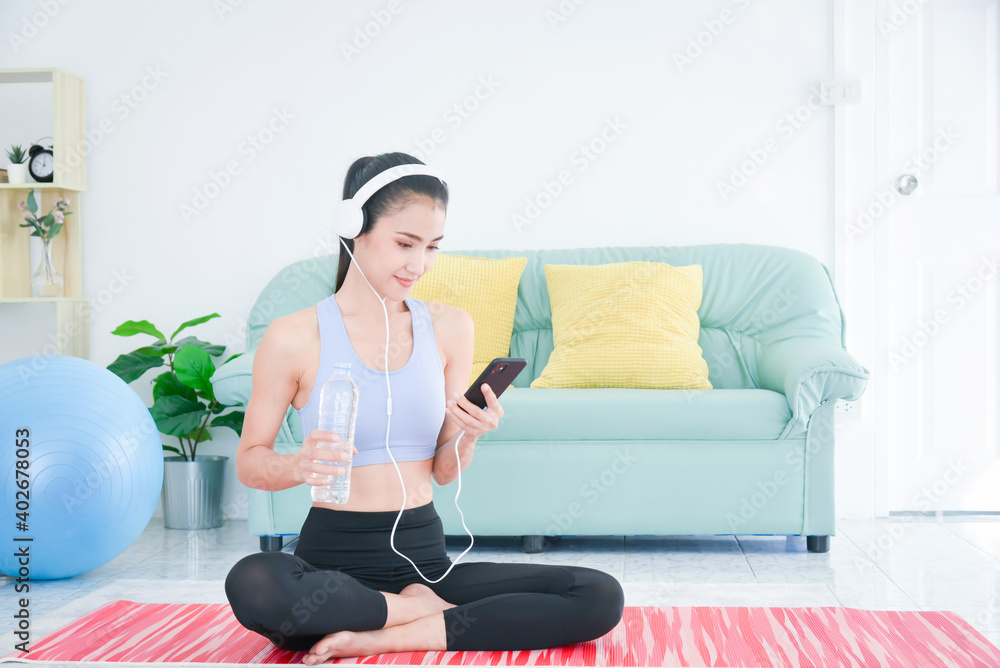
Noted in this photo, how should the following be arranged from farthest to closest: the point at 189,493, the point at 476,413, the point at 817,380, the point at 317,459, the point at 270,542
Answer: the point at 189,493 < the point at 270,542 < the point at 817,380 < the point at 476,413 < the point at 317,459

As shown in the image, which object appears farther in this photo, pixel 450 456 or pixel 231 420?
pixel 231 420

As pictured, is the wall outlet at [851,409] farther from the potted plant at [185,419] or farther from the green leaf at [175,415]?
the green leaf at [175,415]

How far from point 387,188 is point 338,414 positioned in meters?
0.39

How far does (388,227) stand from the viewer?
1.44m

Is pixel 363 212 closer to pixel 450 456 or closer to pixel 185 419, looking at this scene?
pixel 450 456

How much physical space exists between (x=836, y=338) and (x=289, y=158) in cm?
211

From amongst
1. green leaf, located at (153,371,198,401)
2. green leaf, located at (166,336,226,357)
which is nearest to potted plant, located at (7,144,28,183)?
green leaf, located at (166,336,226,357)

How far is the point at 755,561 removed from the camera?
7.95 feet

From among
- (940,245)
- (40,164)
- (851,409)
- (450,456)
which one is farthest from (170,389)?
(940,245)

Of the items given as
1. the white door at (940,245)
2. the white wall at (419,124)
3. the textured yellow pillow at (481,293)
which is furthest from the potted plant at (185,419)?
the white door at (940,245)

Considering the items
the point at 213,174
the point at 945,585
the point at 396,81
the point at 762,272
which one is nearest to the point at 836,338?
the point at 762,272

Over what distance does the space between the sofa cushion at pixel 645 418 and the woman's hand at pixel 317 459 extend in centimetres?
123

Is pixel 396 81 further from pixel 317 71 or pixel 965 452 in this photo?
pixel 965 452

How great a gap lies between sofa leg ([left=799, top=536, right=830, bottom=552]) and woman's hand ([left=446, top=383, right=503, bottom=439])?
152cm
